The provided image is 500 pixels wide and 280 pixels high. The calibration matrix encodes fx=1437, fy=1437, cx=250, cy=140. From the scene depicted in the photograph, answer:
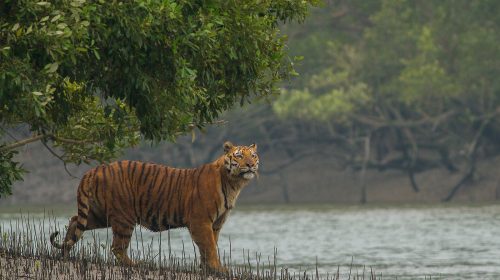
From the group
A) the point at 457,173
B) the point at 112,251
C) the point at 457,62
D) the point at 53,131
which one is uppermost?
the point at 457,62

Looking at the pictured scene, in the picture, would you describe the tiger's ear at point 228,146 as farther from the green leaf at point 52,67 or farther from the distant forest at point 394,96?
the distant forest at point 394,96

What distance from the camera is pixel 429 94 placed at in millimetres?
59812

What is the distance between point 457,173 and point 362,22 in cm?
1115

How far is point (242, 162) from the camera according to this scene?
1902 cm

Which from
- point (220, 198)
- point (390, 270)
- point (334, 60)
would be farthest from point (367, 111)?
point (220, 198)

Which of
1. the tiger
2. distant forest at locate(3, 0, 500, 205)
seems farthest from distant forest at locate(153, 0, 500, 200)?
the tiger

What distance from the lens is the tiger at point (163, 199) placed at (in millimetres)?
19047

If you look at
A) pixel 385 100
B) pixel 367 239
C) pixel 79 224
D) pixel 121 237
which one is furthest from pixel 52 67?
pixel 385 100

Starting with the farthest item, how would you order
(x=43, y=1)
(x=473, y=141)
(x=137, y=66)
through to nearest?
(x=473, y=141) < (x=137, y=66) < (x=43, y=1)

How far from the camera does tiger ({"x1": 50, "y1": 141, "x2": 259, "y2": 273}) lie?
19.0m

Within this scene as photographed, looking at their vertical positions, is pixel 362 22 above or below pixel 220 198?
above

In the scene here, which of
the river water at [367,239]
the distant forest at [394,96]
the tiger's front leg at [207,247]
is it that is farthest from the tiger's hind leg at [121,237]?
the distant forest at [394,96]

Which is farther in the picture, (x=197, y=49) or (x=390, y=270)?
(x=390, y=270)

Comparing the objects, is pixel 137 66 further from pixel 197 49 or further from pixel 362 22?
pixel 362 22
